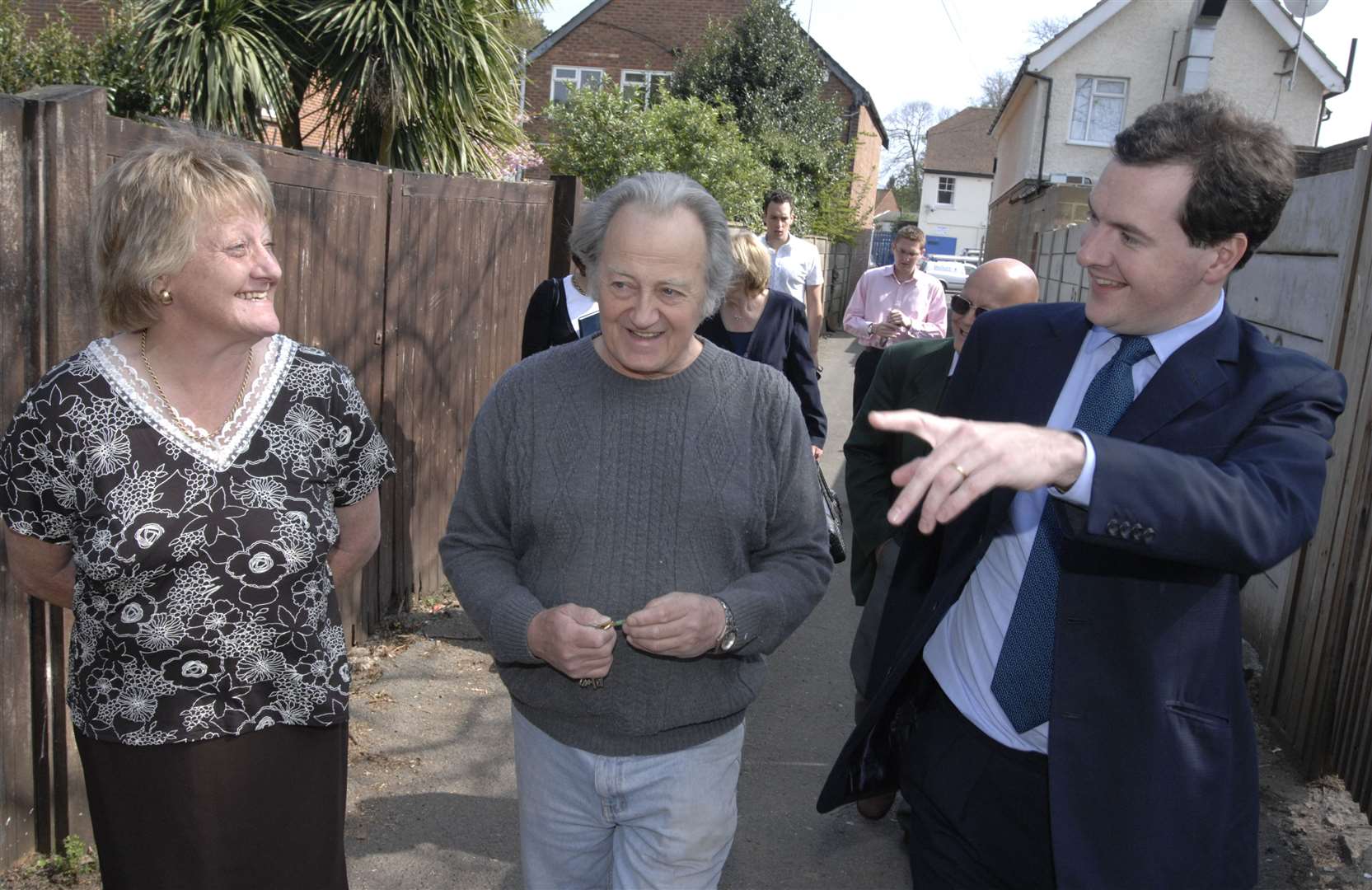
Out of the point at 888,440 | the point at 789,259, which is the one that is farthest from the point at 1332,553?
the point at 789,259

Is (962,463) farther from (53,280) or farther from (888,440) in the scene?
(53,280)

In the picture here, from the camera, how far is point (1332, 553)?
4.28 m

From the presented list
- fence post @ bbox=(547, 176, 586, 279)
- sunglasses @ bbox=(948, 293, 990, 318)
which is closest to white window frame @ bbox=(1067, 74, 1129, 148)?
fence post @ bbox=(547, 176, 586, 279)

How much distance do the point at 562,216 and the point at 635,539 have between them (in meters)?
5.07

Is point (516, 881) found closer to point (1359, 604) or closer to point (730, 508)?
point (730, 508)

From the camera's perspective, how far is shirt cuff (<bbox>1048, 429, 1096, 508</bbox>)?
160 centimetres

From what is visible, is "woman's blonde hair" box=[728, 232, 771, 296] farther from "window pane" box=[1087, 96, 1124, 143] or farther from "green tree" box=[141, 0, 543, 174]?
"window pane" box=[1087, 96, 1124, 143]

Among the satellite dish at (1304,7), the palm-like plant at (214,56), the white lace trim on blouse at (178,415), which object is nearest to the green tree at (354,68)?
the palm-like plant at (214,56)

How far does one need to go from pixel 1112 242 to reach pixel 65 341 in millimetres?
2706

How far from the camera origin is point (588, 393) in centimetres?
230

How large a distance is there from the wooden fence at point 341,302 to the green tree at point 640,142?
7616mm

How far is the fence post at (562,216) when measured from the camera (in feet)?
22.9

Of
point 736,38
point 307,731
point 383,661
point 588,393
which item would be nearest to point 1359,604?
point 588,393

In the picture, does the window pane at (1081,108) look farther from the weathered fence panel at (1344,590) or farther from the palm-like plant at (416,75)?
the weathered fence panel at (1344,590)
